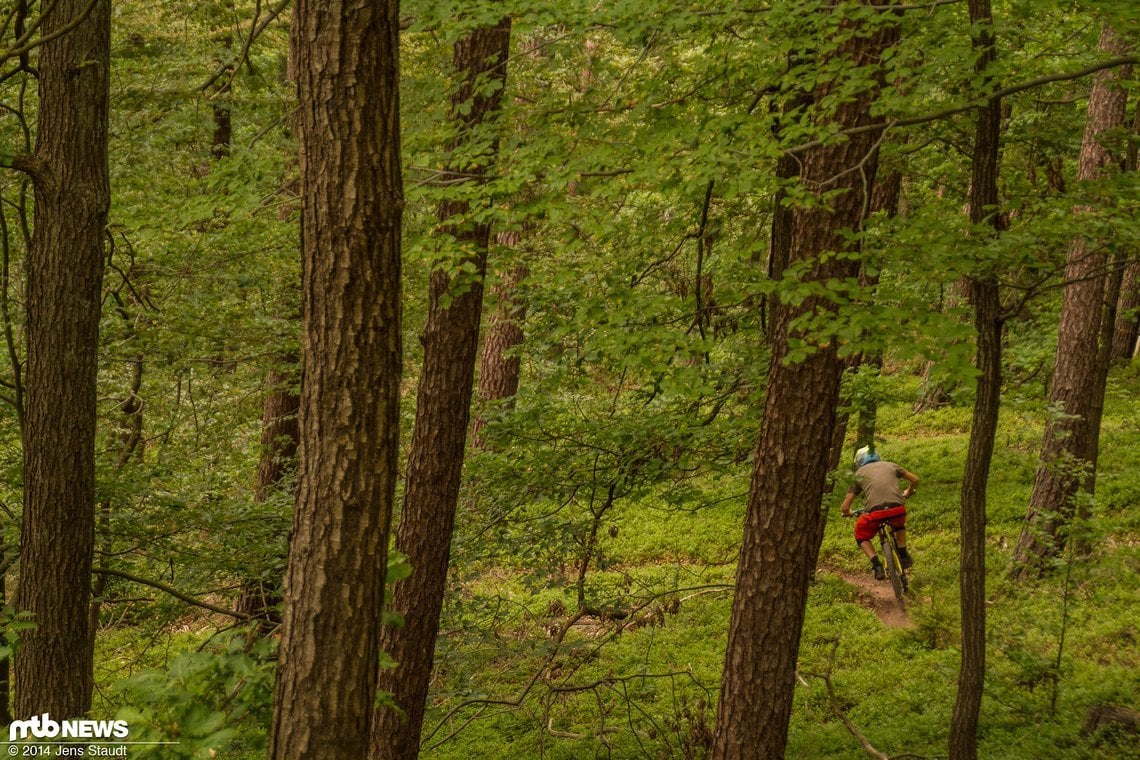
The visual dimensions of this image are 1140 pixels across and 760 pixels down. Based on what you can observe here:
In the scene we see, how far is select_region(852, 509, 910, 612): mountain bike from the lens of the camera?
10688 millimetres

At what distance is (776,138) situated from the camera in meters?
5.64

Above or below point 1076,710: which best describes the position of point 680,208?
above

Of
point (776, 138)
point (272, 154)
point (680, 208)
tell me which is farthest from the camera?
point (680, 208)

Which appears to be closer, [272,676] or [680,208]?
[272,676]

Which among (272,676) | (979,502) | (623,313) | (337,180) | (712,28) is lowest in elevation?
(272,676)

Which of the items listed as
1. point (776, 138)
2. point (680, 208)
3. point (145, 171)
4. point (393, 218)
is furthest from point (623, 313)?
point (145, 171)

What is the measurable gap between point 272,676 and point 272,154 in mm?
4130

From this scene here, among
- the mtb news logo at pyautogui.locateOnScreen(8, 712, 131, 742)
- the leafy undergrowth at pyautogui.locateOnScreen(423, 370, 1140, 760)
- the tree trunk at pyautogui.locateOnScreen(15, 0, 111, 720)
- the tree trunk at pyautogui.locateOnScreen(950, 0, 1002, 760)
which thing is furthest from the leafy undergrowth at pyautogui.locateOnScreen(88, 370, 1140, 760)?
the tree trunk at pyautogui.locateOnScreen(950, 0, 1002, 760)

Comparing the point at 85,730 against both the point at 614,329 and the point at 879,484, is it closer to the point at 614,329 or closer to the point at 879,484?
the point at 614,329

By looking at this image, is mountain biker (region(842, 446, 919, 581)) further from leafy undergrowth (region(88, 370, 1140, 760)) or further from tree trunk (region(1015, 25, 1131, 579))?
tree trunk (region(1015, 25, 1131, 579))

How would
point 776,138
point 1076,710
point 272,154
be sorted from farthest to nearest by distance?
point 1076,710
point 272,154
point 776,138

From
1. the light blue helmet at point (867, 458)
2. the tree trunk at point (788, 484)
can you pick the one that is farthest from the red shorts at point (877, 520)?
the tree trunk at point (788, 484)

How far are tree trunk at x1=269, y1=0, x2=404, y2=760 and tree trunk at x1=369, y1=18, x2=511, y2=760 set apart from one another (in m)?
3.45

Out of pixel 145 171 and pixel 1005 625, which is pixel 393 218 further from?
pixel 1005 625
